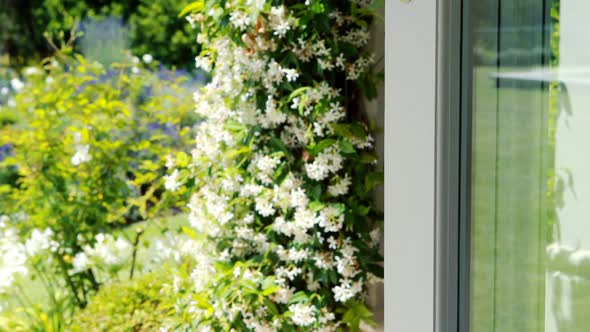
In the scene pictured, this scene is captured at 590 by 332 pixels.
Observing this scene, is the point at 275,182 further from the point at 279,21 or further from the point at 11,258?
the point at 11,258

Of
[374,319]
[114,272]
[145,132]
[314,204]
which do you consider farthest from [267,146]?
[145,132]

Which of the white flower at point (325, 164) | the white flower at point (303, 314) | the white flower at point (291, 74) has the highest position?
the white flower at point (291, 74)

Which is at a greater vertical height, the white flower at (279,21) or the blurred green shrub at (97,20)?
the blurred green shrub at (97,20)

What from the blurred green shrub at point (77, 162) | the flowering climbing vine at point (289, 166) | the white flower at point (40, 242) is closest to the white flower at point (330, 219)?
the flowering climbing vine at point (289, 166)

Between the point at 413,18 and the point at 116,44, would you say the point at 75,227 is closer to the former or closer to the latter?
the point at 116,44

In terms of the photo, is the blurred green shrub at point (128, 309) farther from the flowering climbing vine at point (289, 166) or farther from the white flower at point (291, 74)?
the white flower at point (291, 74)

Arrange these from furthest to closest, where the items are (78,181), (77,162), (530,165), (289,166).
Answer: (78,181) → (77,162) → (289,166) → (530,165)

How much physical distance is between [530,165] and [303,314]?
764 millimetres

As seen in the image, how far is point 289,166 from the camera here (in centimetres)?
180

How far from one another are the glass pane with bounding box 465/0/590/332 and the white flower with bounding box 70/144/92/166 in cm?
191

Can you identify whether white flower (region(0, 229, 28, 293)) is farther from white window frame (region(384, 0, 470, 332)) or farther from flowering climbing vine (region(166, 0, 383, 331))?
white window frame (region(384, 0, 470, 332))

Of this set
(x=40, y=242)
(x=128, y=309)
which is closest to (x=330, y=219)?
(x=128, y=309)

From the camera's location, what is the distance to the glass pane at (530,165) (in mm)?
1095

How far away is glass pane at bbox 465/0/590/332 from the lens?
1095 millimetres
